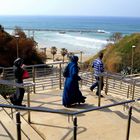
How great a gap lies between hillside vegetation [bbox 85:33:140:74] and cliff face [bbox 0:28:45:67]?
1146 centimetres

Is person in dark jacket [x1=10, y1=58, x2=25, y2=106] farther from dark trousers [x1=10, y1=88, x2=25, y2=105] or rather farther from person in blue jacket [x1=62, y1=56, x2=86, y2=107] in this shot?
person in blue jacket [x1=62, y1=56, x2=86, y2=107]

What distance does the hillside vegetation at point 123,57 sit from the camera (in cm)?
2277

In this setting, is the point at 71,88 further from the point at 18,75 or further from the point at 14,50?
the point at 14,50

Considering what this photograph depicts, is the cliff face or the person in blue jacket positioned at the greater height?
the person in blue jacket

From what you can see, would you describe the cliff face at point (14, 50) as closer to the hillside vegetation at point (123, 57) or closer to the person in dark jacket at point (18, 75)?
the hillside vegetation at point (123, 57)

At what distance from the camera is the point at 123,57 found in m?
24.1

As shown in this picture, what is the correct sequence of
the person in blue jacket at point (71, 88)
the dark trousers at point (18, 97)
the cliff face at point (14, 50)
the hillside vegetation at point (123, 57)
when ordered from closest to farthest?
the dark trousers at point (18, 97) → the person in blue jacket at point (71, 88) → the hillside vegetation at point (123, 57) → the cliff face at point (14, 50)

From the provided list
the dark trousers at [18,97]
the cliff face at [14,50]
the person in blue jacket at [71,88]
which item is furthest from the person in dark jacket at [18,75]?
the cliff face at [14,50]

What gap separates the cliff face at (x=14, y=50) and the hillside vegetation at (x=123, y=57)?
11.5 meters

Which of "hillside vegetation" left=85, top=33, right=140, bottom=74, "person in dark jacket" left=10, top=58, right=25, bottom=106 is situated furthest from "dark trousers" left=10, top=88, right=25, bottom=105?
"hillside vegetation" left=85, top=33, right=140, bottom=74

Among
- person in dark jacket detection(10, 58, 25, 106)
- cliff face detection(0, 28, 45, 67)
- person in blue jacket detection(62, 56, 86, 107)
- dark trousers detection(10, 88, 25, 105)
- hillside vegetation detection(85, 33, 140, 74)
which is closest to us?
person in dark jacket detection(10, 58, 25, 106)

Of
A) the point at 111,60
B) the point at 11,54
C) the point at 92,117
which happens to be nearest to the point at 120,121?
the point at 92,117

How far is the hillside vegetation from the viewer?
22766 millimetres

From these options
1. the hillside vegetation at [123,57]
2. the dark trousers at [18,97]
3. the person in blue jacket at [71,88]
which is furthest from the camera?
the hillside vegetation at [123,57]
